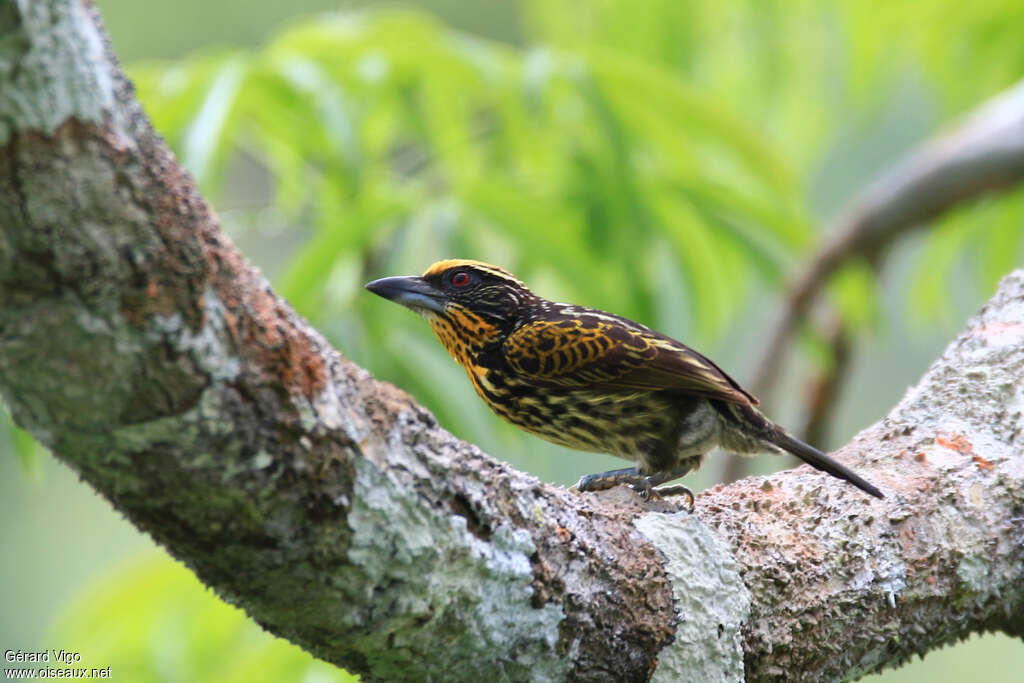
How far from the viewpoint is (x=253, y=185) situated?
1355cm

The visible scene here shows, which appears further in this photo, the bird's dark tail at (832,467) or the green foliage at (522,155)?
the green foliage at (522,155)

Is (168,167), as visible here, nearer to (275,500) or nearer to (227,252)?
(227,252)

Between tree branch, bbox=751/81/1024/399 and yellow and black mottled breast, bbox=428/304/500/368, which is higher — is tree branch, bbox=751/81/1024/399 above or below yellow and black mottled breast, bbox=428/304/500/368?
above

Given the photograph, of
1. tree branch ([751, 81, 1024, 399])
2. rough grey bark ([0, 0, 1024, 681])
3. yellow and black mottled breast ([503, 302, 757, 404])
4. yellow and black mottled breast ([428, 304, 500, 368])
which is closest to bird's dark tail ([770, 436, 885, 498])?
rough grey bark ([0, 0, 1024, 681])

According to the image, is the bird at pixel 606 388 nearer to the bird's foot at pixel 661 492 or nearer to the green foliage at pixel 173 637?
the bird's foot at pixel 661 492

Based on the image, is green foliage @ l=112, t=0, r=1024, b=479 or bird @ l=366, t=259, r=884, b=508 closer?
bird @ l=366, t=259, r=884, b=508

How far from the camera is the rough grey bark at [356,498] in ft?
4.00

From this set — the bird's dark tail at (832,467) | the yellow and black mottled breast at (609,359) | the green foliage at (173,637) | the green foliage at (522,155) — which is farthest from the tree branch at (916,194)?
the bird's dark tail at (832,467)

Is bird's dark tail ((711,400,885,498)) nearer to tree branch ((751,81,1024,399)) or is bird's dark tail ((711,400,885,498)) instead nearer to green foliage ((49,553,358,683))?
green foliage ((49,553,358,683))

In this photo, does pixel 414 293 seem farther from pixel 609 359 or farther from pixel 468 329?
pixel 609 359

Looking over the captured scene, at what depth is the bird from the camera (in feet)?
9.33

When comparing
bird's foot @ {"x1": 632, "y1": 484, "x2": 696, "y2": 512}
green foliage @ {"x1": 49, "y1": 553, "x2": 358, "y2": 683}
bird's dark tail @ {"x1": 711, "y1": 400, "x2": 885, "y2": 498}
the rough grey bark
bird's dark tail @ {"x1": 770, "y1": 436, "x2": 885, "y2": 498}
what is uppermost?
bird's dark tail @ {"x1": 711, "y1": 400, "x2": 885, "y2": 498}

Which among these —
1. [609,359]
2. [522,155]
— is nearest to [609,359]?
[609,359]

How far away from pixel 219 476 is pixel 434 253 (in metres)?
2.91
